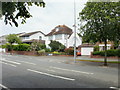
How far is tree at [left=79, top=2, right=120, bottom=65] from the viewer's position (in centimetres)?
1198

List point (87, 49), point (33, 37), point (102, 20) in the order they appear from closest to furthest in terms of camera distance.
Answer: point (102, 20), point (87, 49), point (33, 37)

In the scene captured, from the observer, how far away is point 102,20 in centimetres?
1253

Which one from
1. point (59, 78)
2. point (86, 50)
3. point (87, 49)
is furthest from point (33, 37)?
point (59, 78)

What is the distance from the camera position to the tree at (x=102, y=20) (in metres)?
12.0

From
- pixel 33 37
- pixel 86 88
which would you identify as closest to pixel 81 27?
pixel 86 88

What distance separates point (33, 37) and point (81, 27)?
127 feet

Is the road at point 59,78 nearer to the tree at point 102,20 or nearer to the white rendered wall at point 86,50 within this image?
the tree at point 102,20

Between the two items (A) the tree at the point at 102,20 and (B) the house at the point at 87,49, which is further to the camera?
(B) the house at the point at 87,49

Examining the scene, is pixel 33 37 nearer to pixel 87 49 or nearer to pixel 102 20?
pixel 87 49

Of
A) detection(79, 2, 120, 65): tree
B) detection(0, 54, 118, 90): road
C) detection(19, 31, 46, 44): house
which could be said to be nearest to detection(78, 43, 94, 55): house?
detection(79, 2, 120, 65): tree

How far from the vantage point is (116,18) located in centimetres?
1169

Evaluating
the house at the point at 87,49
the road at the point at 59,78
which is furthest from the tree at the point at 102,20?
the house at the point at 87,49

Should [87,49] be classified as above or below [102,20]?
below

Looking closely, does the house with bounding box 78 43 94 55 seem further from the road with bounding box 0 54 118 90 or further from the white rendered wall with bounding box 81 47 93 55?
the road with bounding box 0 54 118 90
